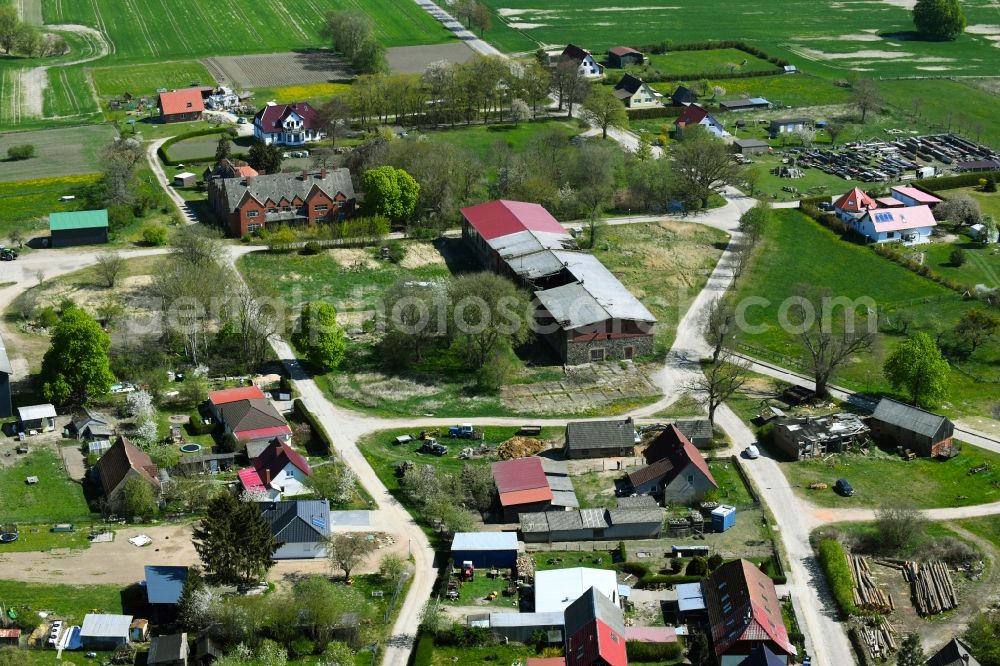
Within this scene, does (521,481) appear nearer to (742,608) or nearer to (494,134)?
(742,608)

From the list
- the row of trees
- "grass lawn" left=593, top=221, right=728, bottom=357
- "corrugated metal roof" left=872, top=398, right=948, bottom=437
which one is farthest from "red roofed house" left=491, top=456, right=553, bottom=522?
the row of trees

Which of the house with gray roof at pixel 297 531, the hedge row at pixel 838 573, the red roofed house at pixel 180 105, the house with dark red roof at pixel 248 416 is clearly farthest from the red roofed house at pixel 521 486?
the red roofed house at pixel 180 105

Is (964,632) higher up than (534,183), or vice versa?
(534,183)

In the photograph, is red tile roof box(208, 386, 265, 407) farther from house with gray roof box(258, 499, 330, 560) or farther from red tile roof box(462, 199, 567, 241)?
red tile roof box(462, 199, 567, 241)

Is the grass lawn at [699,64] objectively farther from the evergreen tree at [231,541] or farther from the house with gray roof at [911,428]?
the evergreen tree at [231,541]

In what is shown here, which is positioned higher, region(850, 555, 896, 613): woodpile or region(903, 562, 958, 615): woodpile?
region(903, 562, 958, 615): woodpile

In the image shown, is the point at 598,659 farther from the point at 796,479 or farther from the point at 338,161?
the point at 338,161

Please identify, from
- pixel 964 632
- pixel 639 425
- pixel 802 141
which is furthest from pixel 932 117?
pixel 964 632
